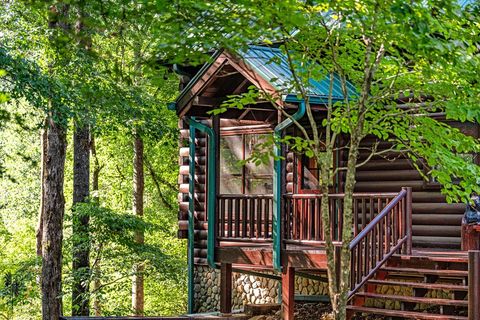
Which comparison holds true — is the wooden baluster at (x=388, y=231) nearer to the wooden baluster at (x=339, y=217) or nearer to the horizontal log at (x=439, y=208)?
the wooden baluster at (x=339, y=217)

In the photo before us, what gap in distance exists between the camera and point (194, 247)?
21562 millimetres

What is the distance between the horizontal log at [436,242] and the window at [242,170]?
3.78m

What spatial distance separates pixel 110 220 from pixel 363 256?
7139 millimetres

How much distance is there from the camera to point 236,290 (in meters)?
21.6

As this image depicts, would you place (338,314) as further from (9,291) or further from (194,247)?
(9,291)

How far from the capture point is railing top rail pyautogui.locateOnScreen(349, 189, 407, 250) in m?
14.5

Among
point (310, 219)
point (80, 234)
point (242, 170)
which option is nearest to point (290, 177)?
point (242, 170)

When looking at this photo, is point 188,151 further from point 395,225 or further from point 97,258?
point 395,225

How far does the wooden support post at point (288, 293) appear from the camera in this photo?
15.9m

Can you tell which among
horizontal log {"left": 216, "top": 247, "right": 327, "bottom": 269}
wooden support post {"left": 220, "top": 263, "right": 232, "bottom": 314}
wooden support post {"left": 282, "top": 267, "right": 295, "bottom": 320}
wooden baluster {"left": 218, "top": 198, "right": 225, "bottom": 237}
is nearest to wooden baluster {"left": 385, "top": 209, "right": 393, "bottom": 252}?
horizontal log {"left": 216, "top": 247, "right": 327, "bottom": 269}

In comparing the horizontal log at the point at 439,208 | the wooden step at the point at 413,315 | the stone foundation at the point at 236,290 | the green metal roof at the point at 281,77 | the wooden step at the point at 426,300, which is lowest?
the stone foundation at the point at 236,290

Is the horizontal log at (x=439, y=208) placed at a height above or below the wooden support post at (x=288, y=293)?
above

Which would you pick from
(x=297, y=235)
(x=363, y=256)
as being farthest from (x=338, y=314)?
(x=297, y=235)

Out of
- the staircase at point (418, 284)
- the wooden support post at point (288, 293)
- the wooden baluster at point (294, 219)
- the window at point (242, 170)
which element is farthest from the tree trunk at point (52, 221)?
the staircase at point (418, 284)
